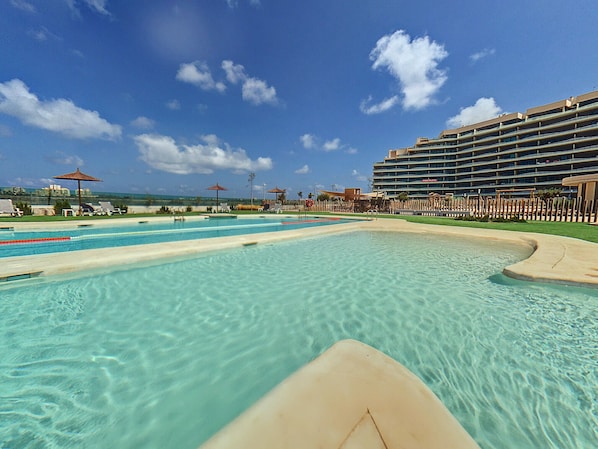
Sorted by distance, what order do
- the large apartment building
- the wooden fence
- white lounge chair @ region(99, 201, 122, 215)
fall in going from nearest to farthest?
1. the wooden fence
2. white lounge chair @ region(99, 201, 122, 215)
3. the large apartment building

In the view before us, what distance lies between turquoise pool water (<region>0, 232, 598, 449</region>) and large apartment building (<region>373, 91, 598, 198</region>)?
39668 mm

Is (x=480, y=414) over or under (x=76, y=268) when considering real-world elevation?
under

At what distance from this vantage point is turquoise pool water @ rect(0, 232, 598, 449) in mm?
1588

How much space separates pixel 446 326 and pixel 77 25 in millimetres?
22353

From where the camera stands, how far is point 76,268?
4.50 m

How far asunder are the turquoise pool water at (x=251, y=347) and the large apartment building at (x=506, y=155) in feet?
130

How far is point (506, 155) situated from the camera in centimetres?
5119

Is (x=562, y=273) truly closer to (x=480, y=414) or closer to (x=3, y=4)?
(x=480, y=414)

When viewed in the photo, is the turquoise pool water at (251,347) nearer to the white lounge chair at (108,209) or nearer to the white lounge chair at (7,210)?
the white lounge chair at (7,210)

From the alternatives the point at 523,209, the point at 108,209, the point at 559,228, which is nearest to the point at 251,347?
the point at 559,228

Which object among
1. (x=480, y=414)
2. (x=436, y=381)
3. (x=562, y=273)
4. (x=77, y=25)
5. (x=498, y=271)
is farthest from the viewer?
(x=77, y=25)

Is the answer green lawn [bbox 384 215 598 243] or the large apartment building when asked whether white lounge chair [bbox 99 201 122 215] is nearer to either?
green lawn [bbox 384 215 598 243]

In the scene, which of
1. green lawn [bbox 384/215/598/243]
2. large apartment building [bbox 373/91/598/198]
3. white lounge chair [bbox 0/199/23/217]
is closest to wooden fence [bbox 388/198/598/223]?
green lawn [bbox 384/215/598/243]

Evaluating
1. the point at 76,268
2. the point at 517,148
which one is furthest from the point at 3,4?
the point at 517,148
